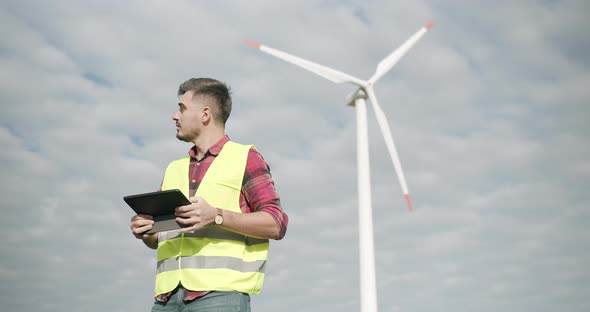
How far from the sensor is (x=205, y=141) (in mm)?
6551

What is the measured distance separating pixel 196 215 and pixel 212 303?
2.56ft

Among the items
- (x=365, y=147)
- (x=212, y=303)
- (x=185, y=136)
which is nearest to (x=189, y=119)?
(x=185, y=136)

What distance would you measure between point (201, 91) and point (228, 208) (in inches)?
58.3

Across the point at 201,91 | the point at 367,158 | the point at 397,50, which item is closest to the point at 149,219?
the point at 201,91

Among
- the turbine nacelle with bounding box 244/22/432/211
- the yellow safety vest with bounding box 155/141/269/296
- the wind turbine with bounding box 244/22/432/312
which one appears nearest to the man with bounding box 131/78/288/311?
the yellow safety vest with bounding box 155/141/269/296

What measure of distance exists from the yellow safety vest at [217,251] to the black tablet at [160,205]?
32 centimetres

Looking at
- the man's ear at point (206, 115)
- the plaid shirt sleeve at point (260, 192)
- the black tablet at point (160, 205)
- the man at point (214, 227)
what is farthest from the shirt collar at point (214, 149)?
the black tablet at point (160, 205)

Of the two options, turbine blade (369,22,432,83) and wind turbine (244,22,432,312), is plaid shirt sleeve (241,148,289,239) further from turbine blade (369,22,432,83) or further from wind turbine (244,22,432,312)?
turbine blade (369,22,432,83)

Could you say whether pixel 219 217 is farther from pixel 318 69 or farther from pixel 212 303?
pixel 318 69

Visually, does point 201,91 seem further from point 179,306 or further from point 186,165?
point 179,306

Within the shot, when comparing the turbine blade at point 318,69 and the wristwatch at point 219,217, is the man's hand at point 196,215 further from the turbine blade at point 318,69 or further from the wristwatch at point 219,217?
the turbine blade at point 318,69

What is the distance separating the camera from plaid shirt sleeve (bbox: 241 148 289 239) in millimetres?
5883

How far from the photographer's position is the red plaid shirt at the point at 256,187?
19.3 feet

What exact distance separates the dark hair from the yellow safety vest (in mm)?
678
